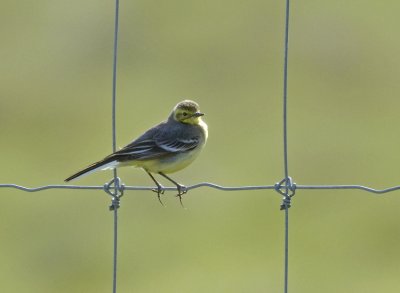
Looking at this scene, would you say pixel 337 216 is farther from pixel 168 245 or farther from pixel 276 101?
pixel 276 101

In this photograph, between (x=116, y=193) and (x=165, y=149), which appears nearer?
(x=116, y=193)

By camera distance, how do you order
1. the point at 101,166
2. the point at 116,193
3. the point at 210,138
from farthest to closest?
the point at 210,138 → the point at 101,166 → the point at 116,193

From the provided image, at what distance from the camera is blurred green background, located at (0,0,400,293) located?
1972 centimetres

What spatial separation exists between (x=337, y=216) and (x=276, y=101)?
8608 millimetres

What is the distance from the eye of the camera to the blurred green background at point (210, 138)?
64.7ft

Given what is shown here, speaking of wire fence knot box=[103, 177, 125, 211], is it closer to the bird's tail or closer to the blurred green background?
the bird's tail

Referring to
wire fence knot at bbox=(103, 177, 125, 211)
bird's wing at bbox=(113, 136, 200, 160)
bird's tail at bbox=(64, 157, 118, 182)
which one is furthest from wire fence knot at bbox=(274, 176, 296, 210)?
bird's wing at bbox=(113, 136, 200, 160)

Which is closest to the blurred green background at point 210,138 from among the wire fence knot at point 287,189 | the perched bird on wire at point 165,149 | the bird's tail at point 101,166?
the perched bird on wire at point 165,149

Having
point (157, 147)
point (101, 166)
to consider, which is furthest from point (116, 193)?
point (157, 147)

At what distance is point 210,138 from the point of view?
26.0 metres

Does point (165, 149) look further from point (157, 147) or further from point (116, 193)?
point (116, 193)

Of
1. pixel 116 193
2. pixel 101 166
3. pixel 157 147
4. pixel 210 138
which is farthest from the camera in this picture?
pixel 210 138

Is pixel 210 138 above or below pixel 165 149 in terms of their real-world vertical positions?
above

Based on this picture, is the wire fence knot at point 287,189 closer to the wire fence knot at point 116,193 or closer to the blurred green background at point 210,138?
the wire fence knot at point 116,193
